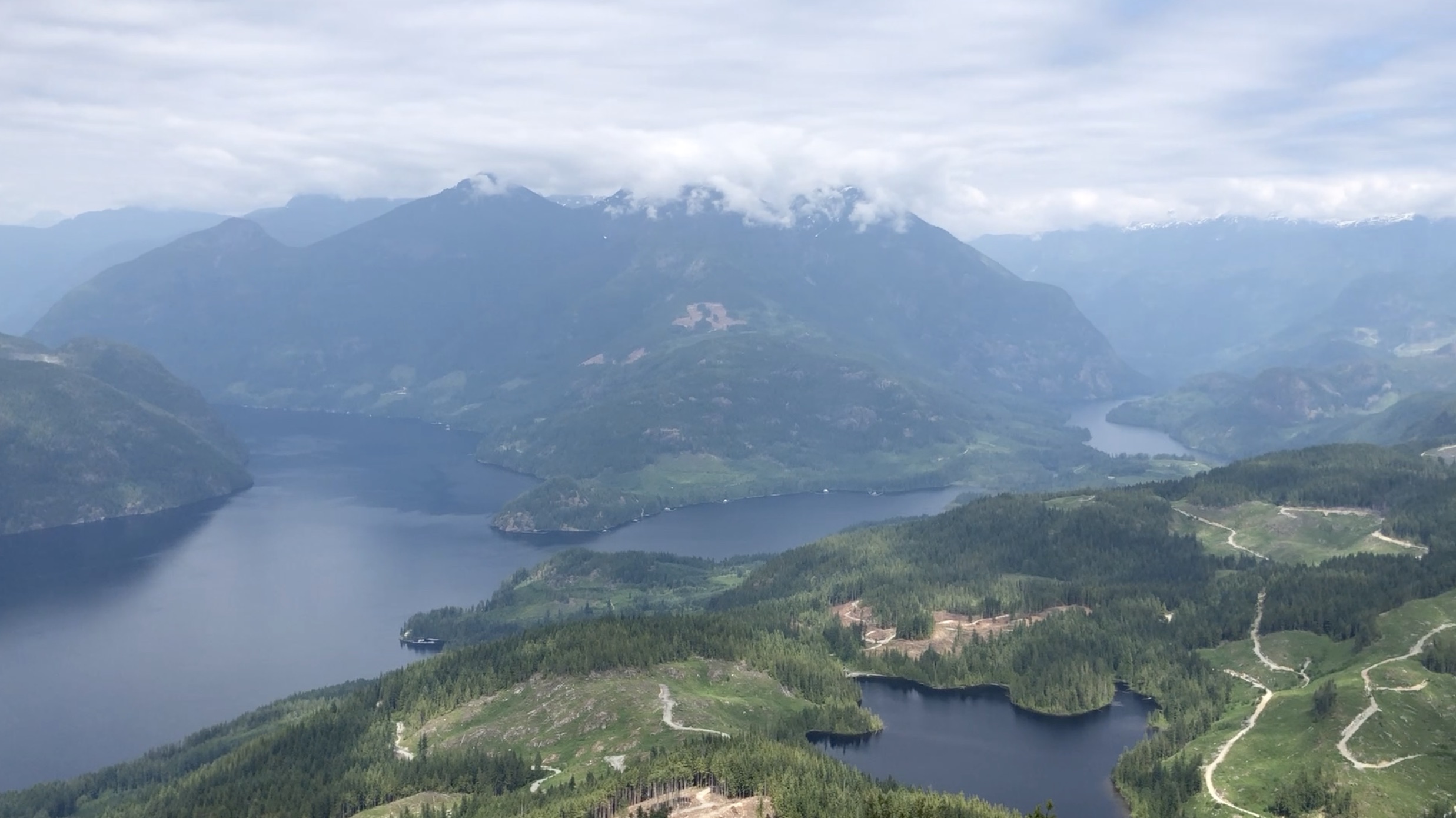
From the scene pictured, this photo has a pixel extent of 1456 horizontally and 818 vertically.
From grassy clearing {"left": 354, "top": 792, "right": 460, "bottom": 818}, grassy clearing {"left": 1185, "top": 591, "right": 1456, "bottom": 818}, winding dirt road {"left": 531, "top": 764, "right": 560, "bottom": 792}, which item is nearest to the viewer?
grassy clearing {"left": 1185, "top": 591, "right": 1456, "bottom": 818}

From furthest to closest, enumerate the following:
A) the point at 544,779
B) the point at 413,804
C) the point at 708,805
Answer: the point at 544,779
the point at 413,804
the point at 708,805

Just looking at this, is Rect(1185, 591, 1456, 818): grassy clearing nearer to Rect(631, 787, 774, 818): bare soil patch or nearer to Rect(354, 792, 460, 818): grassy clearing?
Rect(631, 787, 774, 818): bare soil patch

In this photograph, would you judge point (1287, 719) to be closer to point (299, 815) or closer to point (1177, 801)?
point (1177, 801)

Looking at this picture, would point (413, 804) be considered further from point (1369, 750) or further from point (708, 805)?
point (1369, 750)

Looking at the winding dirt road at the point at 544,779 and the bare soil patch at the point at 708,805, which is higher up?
the bare soil patch at the point at 708,805

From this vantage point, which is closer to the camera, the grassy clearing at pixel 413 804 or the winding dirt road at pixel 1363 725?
the grassy clearing at pixel 413 804

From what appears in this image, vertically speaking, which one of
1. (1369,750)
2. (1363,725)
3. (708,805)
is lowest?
(1369,750)

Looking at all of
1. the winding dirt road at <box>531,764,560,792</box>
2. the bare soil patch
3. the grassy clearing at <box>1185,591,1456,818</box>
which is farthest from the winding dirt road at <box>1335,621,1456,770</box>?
the winding dirt road at <box>531,764,560,792</box>

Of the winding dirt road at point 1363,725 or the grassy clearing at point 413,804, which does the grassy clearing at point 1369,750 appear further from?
the grassy clearing at point 413,804

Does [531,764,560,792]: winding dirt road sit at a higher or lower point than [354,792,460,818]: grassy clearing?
lower

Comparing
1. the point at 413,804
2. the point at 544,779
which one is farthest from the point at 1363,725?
the point at 413,804

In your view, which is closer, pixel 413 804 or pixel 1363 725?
pixel 413 804

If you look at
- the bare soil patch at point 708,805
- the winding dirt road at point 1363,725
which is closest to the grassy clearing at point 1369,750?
the winding dirt road at point 1363,725
